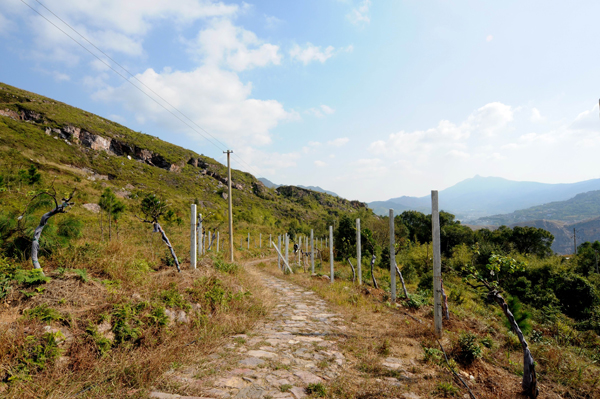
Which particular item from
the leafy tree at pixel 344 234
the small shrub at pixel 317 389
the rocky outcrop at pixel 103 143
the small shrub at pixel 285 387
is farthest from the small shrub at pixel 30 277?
the rocky outcrop at pixel 103 143

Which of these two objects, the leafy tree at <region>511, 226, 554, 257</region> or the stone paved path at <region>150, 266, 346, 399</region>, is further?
the leafy tree at <region>511, 226, 554, 257</region>

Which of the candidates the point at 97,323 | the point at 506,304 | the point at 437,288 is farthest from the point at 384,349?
the point at 97,323

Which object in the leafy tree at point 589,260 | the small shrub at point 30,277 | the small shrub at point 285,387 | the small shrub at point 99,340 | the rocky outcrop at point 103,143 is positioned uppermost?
the rocky outcrop at point 103,143

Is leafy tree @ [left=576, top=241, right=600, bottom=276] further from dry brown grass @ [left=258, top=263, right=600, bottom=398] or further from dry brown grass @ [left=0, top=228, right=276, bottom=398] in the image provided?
dry brown grass @ [left=0, top=228, right=276, bottom=398]

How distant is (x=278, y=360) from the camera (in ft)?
13.9

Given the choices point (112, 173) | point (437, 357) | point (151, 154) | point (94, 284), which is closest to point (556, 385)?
point (437, 357)

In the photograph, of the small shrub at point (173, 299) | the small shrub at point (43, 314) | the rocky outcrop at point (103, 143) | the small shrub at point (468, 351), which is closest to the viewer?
the small shrub at point (43, 314)

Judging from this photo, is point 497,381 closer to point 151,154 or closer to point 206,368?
point 206,368

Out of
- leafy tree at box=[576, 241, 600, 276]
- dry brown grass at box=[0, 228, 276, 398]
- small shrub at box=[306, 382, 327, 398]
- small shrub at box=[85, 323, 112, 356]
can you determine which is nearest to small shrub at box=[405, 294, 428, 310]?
dry brown grass at box=[0, 228, 276, 398]

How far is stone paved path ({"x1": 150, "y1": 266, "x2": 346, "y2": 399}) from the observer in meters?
3.30

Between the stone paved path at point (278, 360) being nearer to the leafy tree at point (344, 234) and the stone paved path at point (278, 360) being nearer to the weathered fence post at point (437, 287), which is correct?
the weathered fence post at point (437, 287)

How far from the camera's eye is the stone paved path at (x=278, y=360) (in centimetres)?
330

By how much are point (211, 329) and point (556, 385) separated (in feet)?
18.0

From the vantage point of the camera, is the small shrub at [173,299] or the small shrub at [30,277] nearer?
the small shrub at [30,277]
